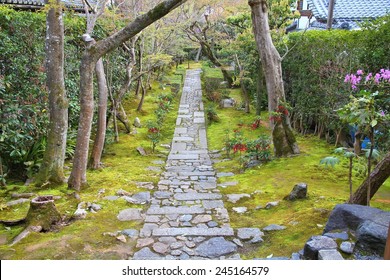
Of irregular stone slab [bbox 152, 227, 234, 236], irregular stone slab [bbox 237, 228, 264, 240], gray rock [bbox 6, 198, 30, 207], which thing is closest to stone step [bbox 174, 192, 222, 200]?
irregular stone slab [bbox 152, 227, 234, 236]

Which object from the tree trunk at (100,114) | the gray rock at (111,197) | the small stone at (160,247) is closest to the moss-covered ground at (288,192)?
the small stone at (160,247)

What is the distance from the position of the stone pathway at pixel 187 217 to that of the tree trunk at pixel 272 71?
1765mm

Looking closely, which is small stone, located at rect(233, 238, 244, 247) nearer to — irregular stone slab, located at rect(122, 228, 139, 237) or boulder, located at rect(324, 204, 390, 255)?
boulder, located at rect(324, 204, 390, 255)

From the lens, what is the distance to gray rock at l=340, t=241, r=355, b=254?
3.21 meters

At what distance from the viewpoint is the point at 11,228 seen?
4504 mm

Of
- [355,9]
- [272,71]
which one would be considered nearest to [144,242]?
[272,71]

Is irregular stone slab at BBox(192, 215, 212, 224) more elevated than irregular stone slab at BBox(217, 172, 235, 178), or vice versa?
irregular stone slab at BBox(192, 215, 212, 224)

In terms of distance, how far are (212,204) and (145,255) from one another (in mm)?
1965

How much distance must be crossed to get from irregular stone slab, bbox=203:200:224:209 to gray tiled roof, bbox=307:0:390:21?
1153 cm

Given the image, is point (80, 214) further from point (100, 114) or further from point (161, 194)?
point (100, 114)

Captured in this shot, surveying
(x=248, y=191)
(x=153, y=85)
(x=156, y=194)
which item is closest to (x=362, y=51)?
(x=248, y=191)

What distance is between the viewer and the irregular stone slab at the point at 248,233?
4.27 m
